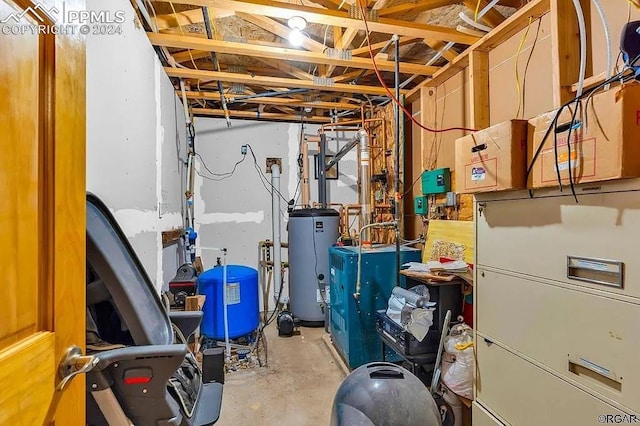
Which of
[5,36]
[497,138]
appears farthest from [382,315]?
[5,36]

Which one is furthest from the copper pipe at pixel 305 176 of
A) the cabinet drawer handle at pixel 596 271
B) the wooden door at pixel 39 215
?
the wooden door at pixel 39 215

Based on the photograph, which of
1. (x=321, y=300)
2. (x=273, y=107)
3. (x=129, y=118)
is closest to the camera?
(x=129, y=118)

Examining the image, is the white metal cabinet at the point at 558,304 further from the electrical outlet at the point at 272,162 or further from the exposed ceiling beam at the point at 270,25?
the electrical outlet at the point at 272,162

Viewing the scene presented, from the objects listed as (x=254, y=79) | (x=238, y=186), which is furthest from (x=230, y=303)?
(x=254, y=79)

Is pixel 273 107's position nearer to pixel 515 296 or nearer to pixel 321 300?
pixel 321 300

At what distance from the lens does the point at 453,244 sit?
8.49 ft

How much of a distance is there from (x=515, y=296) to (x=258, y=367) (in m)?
2.15

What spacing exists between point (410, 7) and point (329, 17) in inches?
22.9

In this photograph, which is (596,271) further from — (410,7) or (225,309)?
(225,309)

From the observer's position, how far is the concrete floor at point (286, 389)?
2.20 meters

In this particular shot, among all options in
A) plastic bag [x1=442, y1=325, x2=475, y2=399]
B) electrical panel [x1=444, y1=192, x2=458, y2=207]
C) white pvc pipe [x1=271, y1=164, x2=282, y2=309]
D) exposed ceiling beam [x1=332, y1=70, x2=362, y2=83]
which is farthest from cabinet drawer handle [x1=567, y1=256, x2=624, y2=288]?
white pvc pipe [x1=271, y1=164, x2=282, y2=309]

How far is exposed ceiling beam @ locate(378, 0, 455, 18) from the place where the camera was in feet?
7.38

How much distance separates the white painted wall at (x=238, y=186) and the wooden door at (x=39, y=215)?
358 centimetres

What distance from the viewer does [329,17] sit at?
2100 mm
